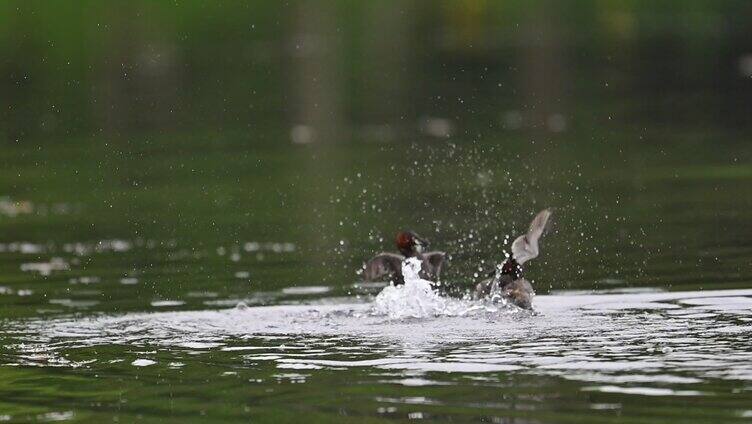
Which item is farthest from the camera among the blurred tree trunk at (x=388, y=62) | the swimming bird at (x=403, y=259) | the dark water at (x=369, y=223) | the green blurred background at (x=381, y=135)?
the blurred tree trunk at (x=388, y=62)

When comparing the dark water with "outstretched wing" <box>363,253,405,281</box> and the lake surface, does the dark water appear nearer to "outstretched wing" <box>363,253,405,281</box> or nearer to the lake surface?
the lake surface

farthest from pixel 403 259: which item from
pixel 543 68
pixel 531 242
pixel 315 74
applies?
pixel 315 74

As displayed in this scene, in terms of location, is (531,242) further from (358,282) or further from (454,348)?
(358,282)

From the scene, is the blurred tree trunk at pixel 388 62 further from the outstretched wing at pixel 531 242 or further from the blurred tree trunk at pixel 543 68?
the outstretched wing at pixel 531 242

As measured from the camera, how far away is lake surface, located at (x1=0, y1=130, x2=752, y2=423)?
9.62 metres

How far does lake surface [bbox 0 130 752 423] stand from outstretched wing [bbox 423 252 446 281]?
0.77 meters

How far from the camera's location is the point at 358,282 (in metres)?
15.2

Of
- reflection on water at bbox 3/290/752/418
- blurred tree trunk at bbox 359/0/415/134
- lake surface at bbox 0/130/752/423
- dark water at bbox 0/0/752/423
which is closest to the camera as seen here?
reflection on water at bbox 3/290/752/418

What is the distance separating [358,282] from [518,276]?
8.84 ft

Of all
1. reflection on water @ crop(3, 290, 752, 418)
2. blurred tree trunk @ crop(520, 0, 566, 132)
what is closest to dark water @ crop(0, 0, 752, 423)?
reflection on water @ crop(3, 290, 752, 418)

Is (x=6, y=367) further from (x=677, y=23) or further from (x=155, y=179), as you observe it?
(x=677, y=23)

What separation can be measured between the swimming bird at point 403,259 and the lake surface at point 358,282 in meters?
0.49

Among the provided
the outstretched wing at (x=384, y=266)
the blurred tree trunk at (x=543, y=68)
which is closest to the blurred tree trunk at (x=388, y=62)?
the blurred tree trunk at (x=543, y=68)

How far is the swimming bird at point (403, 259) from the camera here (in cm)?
1341
